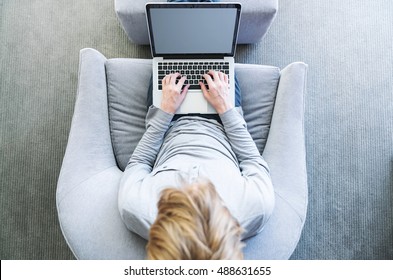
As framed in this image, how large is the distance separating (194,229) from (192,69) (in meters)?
0.69

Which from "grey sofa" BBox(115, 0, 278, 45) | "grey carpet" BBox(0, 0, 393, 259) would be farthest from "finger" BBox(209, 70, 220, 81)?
"grey carpet" BBox(0, 0, 393, 259)

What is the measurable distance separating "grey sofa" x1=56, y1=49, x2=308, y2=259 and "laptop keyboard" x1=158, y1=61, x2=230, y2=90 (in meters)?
0.10

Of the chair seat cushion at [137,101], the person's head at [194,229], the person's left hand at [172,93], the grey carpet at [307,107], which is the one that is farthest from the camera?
the grey carpet at [307,107]

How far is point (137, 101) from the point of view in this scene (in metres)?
1.37

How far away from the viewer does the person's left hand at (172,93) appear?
123 cm

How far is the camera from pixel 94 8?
1.74 m

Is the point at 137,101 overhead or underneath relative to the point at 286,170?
overhead

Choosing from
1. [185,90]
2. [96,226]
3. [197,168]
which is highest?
[185,90]

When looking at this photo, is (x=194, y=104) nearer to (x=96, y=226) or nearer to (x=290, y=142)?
(x=290, y=142)

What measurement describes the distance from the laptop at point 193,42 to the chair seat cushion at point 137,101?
10cm

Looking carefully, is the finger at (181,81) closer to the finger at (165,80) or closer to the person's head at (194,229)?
the finger at (165,80)

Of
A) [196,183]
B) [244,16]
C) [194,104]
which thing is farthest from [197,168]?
[244,16]

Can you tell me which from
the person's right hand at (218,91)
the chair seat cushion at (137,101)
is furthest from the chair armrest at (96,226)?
the person's right hand at (218,91)
